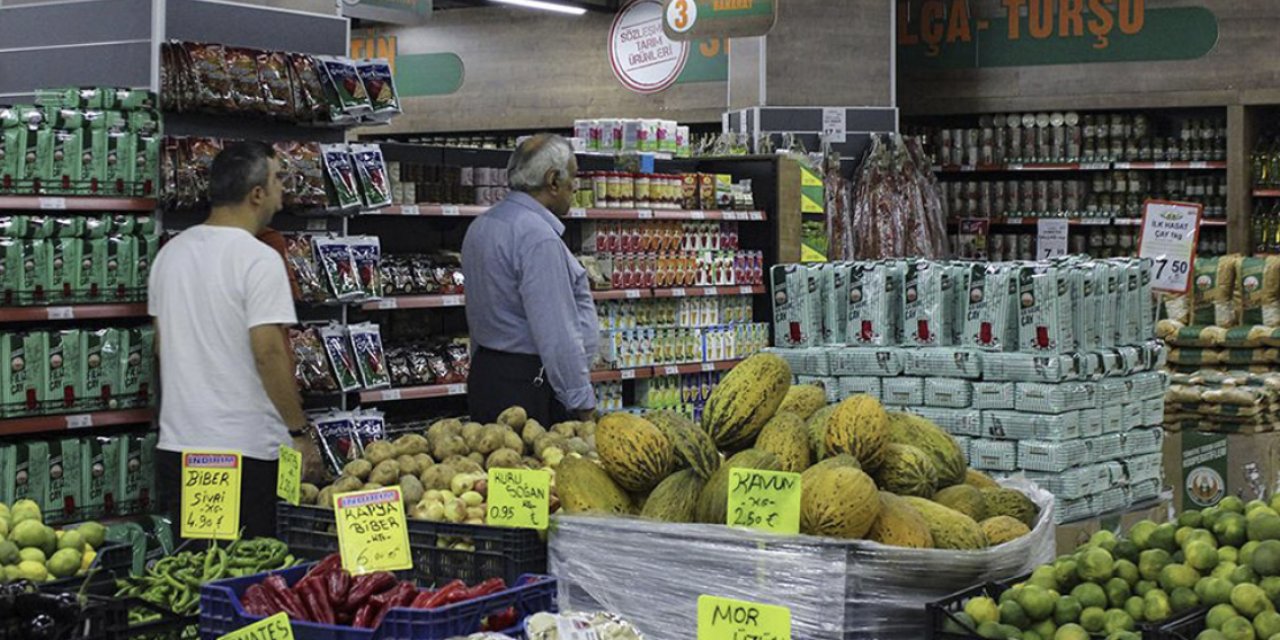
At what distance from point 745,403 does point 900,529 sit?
57 cm

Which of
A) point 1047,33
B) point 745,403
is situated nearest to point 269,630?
point 745,403

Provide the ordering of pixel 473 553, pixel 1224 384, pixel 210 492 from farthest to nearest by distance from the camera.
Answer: pixel 1224 384 → pixel 210 492 → pixel 473 553

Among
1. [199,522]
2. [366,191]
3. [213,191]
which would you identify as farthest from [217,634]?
[366,191]

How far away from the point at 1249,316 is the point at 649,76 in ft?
20.5

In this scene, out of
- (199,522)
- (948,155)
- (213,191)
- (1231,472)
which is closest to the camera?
(199,522)

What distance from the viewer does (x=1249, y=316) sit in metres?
7.19

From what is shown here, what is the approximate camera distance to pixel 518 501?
10.3 ft

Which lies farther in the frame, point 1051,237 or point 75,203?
point 1051,237

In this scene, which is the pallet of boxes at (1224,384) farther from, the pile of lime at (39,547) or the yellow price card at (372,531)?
the pile of lime at (39,547)

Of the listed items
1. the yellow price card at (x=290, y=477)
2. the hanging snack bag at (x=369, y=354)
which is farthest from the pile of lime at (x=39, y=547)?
the hanging snack bag at (x=369, y=354)

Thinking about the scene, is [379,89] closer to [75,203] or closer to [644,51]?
[75,203]

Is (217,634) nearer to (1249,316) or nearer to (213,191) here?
(213,191)

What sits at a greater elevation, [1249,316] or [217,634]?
[1249,316]

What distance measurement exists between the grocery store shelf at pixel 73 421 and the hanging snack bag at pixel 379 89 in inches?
56.9
